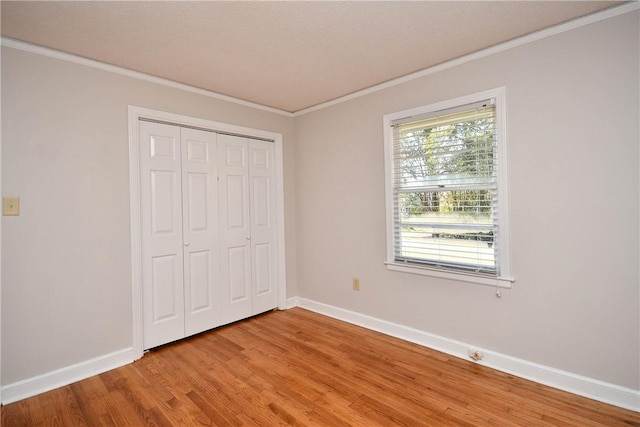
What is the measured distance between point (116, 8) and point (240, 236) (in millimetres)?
2230

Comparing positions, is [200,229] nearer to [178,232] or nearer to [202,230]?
[202,230]

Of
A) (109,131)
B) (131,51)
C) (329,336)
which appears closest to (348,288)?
(329,336)

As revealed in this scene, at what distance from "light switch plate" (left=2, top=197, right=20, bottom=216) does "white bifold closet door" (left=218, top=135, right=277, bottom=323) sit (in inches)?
61.0

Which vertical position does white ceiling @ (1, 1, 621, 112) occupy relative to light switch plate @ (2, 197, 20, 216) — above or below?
above

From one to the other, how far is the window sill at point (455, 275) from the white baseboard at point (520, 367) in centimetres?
53

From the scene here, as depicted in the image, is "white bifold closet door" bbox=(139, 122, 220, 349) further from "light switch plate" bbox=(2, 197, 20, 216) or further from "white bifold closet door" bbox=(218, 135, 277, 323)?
"light switch plate" bbox=(2, 197, 20, 216)

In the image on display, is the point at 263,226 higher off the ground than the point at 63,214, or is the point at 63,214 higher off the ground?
the point at 63,214

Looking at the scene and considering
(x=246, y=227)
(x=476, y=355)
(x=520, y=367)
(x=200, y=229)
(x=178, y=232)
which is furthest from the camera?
(x=246, y=227)

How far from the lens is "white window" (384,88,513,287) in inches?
96.3

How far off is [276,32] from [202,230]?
76.9 inches

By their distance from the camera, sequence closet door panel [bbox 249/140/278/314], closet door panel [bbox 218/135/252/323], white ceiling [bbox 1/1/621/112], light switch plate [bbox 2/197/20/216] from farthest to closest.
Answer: closet door panel [bbox 249/140/278/314], closet door panel [bbox 218/135/252/323], light switch plate [bbox 2/197/20/216], white ceiling [bbox 1/1/621/112]

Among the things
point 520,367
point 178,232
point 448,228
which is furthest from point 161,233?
point 520,367

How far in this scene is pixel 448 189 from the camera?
2.68 metres

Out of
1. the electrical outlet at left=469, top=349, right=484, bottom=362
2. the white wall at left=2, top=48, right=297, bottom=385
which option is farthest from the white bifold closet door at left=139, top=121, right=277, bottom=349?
the electrical outlet at left=469, top=349, right=484, bottom=362
